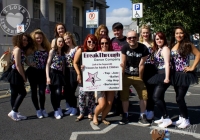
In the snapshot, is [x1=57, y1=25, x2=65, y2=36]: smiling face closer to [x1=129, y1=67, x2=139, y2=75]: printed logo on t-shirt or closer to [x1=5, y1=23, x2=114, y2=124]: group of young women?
[x1=5, y1=23, x2=114, y2=124]: group of young women

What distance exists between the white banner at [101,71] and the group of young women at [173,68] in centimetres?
74

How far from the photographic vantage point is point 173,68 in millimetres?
5016

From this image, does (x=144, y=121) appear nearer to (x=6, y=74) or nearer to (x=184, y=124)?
(x=184, y=124)

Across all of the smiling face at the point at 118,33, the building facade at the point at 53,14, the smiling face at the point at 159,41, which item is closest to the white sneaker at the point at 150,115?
the smiling face at the point at 159,41

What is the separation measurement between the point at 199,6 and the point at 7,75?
37.6 feet

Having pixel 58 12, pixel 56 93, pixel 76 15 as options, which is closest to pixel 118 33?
pixel 56 93

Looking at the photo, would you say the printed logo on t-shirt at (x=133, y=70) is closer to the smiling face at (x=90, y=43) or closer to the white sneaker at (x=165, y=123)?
the smiling face at (x=90, y=43)

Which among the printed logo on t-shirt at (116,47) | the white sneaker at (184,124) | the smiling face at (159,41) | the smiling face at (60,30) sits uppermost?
the smiling face at (60,30)

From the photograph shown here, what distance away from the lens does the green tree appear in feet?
43.9

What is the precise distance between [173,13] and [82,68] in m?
10.1

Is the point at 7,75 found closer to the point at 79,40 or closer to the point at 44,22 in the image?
the point at 44,22

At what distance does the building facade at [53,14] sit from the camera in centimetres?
2412

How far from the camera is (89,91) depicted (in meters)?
5.31

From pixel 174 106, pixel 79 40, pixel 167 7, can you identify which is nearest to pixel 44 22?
pixel 79 40
